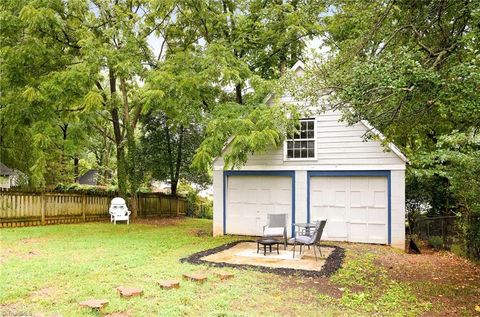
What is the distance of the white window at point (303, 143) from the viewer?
1253cm

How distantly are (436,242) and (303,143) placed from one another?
5438 mm

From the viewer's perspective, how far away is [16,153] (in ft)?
62.9

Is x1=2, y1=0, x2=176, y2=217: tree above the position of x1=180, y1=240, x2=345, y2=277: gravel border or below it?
above

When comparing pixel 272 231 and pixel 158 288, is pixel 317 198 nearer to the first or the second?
pixel 272 231

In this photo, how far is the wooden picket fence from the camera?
1381cm

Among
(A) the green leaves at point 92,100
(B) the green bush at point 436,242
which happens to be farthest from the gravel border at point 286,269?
(A) the green leaves at point 92,100

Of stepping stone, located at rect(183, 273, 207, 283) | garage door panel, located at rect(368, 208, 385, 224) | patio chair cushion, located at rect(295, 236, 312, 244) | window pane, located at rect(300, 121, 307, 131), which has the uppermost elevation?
window pane, located at rect(300, 121, 307, 131)

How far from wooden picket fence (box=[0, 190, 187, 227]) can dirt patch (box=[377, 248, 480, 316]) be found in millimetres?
11985

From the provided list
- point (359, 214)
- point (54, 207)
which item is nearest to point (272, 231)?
point (359, 214)

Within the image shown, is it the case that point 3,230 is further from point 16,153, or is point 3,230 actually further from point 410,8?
point 410,8

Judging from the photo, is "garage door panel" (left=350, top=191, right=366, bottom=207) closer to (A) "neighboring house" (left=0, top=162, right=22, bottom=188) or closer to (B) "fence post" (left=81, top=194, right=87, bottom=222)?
(B) "fence post" (left=81, top=194, right=87, bottom=222)

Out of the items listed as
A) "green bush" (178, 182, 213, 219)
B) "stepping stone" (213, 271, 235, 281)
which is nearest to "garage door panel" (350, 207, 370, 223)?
"stepping stone" (213, 271, 235, 281)

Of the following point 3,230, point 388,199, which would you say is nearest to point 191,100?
point 388,199

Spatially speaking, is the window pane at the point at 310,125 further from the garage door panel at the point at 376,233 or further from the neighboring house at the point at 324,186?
the garage door panel at the point at 376,233
